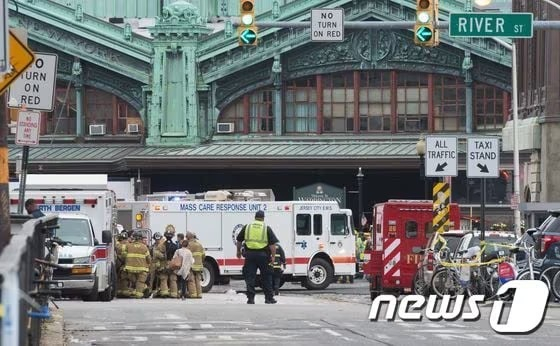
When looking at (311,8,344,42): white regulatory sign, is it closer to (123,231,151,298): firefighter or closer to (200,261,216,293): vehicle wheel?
(123,231,151,298): firefighter

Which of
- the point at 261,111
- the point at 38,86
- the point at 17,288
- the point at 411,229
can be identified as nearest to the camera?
the point at 17,288

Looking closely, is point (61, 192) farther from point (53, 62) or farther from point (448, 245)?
point (53, 62)

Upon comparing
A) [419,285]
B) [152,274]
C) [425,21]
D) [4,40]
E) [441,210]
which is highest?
[425,21]

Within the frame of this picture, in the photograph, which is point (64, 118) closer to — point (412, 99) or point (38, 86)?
point (412, 99)

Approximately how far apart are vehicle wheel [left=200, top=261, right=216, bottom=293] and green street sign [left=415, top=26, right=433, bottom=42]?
1263 centimetres

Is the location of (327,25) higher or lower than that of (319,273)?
higher

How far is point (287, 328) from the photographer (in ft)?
61.6

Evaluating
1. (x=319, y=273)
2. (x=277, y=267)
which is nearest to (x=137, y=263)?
(x=277, y=267)

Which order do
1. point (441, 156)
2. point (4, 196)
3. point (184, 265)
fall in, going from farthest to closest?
1. point (184, 265)
2. point (441, 156)
3. point (4, 196)

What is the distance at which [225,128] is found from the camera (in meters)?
66.1

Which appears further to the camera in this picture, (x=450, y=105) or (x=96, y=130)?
(x=96, y=130)

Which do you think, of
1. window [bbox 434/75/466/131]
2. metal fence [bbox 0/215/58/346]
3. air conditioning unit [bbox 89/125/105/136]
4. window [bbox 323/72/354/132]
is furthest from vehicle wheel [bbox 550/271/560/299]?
air conditioning unit [bbox 89/125/105/136]

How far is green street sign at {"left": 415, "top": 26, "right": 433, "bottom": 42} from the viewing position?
2930 cm

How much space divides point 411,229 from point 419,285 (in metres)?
4.21
